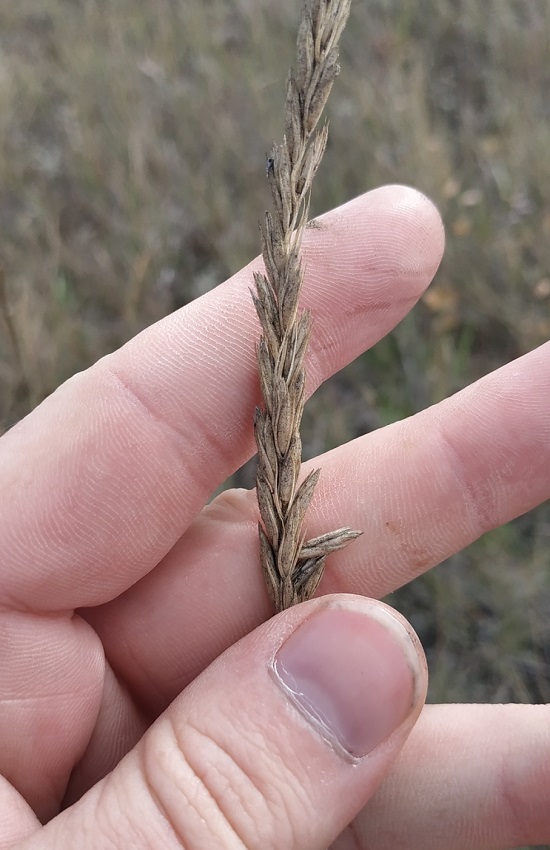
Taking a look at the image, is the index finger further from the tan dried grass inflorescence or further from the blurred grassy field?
the blurred grassy field

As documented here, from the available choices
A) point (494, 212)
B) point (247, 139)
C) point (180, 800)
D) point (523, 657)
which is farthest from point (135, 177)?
point (180, 800)

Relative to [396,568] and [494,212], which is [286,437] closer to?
[396,568]

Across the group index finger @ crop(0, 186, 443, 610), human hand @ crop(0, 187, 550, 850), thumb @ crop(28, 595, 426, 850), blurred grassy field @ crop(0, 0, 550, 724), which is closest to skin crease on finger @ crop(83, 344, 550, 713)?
human hand @ crop(0, 187, 550, 850)

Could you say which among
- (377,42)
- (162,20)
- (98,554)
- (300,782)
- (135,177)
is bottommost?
(300,782)

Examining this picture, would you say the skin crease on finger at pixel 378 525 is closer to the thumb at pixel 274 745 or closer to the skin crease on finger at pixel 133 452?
the skin crease on finger at pixel 133 452

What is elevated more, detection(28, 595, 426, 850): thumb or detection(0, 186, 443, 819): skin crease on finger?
detection(0, 186, 443, 819): skin crease on finger

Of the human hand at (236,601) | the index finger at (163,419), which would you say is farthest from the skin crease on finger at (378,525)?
the index finger at (163,419)

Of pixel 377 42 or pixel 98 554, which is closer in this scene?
pixel 98 554

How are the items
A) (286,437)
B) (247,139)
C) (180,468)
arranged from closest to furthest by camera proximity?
(286,437) → (180,468) → (247,139)
